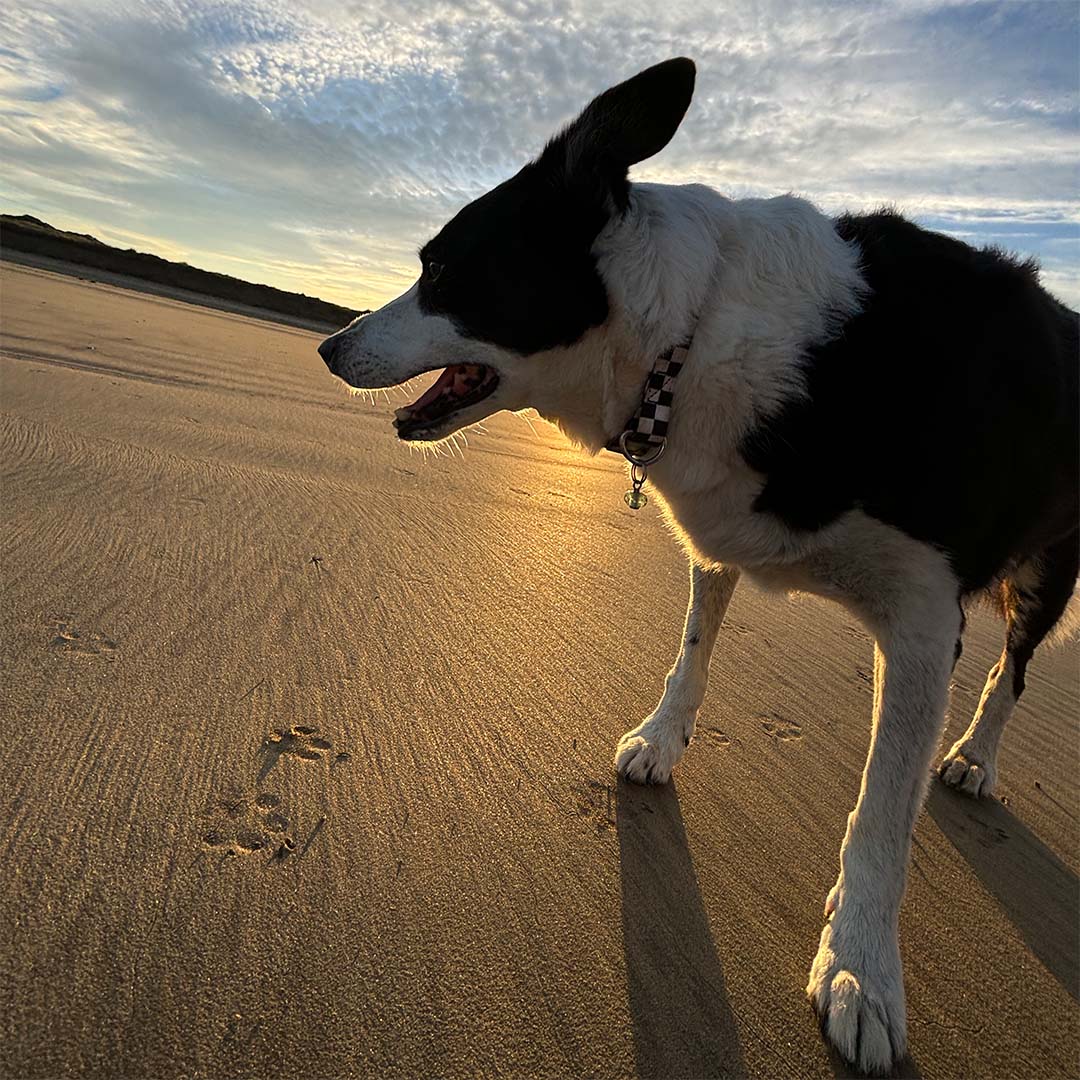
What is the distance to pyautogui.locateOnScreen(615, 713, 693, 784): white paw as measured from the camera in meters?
2.18

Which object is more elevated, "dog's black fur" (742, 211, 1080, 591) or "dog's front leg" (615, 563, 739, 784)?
"dog's black fur" (742, 211, 1080, 591)

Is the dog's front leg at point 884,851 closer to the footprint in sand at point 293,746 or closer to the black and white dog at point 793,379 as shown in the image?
the black and white dog at point 793,379

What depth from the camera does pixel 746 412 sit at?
1.93 metres

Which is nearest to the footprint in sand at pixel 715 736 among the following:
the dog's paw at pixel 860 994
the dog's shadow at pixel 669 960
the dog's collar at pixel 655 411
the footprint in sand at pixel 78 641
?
the dog's shadow at pixel 669 960

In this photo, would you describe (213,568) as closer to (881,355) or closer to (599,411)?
(599,411)

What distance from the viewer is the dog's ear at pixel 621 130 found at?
2014 millimetres

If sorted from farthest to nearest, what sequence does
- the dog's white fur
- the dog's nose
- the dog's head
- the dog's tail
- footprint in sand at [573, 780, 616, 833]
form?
the dog's tail < the dog's nose < the dog's head < footprint in sand at [573, 780, 616, 833] < the dog's white fur

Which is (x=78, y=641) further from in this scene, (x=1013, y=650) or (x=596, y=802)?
(x=1013, y=650)

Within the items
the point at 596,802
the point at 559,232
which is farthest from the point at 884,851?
the point at 559,232

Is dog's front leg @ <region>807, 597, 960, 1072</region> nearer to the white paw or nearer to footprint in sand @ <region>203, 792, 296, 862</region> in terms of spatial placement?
the white paw

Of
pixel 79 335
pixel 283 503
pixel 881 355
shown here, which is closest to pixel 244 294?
pixel 79 335

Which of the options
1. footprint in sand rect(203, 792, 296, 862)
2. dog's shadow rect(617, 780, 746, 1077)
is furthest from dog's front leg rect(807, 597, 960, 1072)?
footprint in sand rect(203, 792, 296, 862)

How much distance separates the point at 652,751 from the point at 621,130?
1.67 metres

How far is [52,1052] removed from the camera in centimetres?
112
